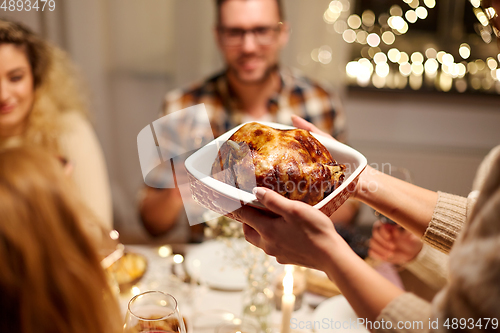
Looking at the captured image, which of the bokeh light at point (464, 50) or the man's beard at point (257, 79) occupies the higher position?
the bokeh light at point (464, 50)

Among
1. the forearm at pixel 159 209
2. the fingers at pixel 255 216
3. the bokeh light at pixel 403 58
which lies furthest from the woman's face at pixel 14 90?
the bokeh light at pixel 403 58

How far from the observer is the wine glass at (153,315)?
1.68ft

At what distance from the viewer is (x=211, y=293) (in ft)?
3.10

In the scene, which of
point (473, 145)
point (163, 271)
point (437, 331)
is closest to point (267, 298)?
point (163, 271)

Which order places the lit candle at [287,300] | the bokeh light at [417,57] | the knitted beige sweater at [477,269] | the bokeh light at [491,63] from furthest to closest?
1. the bokeh light at [417,57]
2. the bokeh light at [491,63]
3. the lit candle at [287,300]
4. the knitted beige sweater at [477,269]

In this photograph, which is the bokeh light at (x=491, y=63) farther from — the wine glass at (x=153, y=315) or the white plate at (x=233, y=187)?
the wine glass at (x=153, y=315)

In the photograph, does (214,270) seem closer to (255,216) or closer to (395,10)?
(255,216)

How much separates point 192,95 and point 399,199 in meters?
1.24

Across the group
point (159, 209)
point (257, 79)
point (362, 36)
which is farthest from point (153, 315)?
point (362, 36)

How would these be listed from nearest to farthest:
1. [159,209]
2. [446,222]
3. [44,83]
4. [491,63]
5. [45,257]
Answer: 1. [45,257]
2. [446,222]
3. [44,83]
4. [159,209]
5. [491,63]

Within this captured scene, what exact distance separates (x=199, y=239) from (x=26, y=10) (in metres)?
0.97

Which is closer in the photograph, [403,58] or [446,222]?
[446,222]

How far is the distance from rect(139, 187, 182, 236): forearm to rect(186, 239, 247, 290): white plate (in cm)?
41

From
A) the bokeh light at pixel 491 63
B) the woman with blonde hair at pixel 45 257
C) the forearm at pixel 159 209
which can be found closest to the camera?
the woman with blonde hair at pixel 45 257
